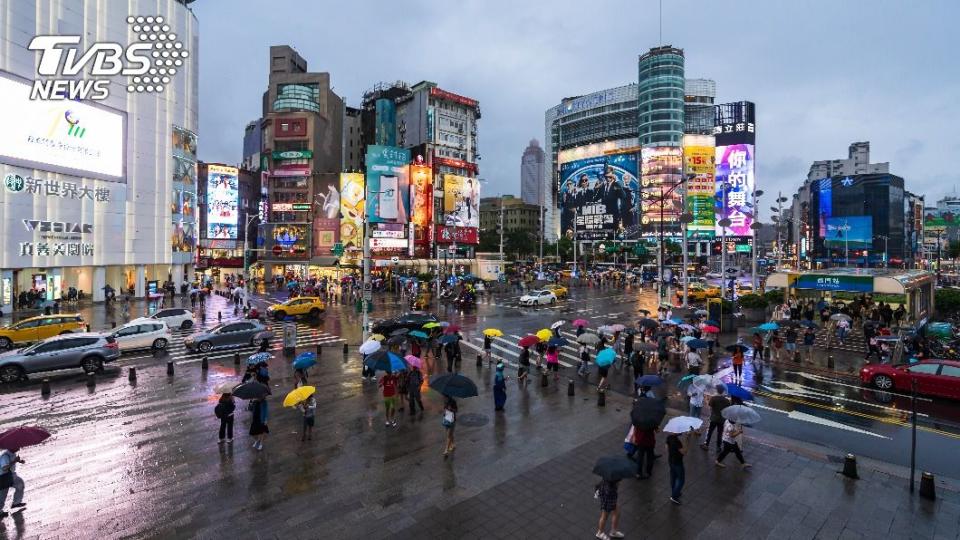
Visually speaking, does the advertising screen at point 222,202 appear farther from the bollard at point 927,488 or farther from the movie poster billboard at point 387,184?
the bollard at point 927,488

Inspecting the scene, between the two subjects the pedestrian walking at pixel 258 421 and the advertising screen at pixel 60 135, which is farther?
the advertising screen at pixel 60 135

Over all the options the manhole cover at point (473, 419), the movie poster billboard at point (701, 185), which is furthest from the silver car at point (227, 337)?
the movie poster billboard at point (701, 185)

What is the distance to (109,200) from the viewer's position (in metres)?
42.2

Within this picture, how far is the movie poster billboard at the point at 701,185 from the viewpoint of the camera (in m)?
109

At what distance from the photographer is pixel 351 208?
79.9 m

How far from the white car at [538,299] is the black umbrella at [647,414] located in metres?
31.6

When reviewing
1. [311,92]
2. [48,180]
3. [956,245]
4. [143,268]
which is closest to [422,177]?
[311,92]

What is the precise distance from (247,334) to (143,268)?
3050 centimetres

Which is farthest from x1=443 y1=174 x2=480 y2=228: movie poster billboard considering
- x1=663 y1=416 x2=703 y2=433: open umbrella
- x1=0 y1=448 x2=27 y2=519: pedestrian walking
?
x1=0 y1=448 x2=27 y2=519: pedestrian walking

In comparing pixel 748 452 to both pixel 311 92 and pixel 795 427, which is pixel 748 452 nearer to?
pixel 795 427

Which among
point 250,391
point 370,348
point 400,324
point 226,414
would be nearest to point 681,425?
point 250,391

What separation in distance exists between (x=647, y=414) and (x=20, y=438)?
11184 millimetres

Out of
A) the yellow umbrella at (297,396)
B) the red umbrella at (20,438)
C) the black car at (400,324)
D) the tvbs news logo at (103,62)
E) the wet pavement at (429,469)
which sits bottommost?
the wet pavement at (429,469)

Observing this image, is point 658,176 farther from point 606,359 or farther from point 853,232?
point 606,359
